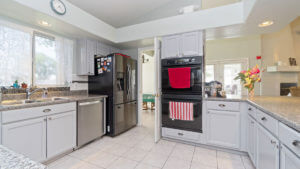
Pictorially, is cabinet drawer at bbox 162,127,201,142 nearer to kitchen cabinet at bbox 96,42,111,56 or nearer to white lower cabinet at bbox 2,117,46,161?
white lower cabinet at bbox 2,117,46,161

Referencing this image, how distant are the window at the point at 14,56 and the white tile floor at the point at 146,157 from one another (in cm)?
146

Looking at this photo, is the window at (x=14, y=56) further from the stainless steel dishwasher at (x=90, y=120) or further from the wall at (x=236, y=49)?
the wall at (x=236, y=49)

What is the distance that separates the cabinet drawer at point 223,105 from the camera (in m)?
1.99

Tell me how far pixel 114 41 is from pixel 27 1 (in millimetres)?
1561

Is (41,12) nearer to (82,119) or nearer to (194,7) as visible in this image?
(82,119)

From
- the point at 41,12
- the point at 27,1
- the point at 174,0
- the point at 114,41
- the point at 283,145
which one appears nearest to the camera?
the point at 283,145

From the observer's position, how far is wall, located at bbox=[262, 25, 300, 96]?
13.9ft

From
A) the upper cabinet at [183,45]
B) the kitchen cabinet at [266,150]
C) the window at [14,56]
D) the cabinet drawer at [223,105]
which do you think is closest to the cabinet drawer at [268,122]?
the kitchen cabinet at [266,150]

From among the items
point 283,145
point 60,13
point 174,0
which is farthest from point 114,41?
point 283,145

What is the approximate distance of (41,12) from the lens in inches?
69.9

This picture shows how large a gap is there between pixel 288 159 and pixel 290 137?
17cm

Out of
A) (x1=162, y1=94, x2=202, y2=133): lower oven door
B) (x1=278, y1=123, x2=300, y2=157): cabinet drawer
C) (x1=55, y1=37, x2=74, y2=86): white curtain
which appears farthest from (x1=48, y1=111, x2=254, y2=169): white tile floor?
(x1=55, y1=37, x2=74, y2=86): white curtain

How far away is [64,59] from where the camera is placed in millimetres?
2615

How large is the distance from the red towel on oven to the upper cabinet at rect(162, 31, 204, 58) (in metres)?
0.30
